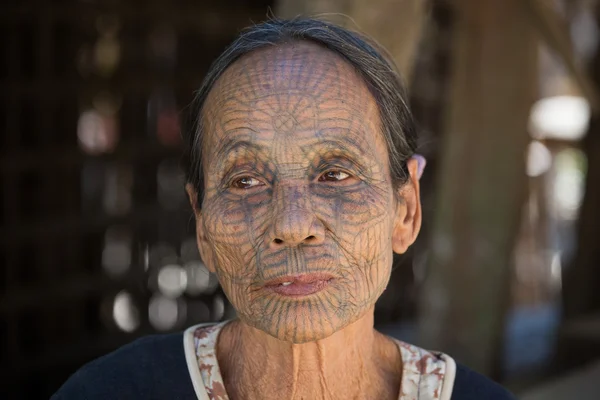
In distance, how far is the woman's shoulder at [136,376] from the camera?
188 centimetres

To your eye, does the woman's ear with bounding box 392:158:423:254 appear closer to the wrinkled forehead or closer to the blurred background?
the wrinkled forehead

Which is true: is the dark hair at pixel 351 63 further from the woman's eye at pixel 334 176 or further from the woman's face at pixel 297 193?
the woman's eye at pixel 334 176

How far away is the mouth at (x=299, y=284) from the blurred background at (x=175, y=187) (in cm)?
262

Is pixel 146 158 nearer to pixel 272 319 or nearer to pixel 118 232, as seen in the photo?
pixel 118 232

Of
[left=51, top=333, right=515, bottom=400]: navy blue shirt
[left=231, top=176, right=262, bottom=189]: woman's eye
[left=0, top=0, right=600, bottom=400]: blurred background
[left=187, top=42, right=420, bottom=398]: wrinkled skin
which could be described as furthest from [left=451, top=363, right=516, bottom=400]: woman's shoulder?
[left=0, top=0, right=600, bottom=400]: blurred background

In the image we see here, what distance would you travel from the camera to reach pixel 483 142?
173 inches

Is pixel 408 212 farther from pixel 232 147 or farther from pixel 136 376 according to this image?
pixel 136 376

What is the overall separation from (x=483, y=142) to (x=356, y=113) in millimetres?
2685

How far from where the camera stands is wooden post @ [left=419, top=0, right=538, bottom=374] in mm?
4375

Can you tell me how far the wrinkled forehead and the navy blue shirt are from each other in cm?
49

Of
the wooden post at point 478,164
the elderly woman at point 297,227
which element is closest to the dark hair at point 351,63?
the elderly woman at point 297,227

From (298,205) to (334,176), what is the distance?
13 cm

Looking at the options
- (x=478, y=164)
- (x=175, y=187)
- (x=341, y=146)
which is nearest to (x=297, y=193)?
(x=341, y=146)

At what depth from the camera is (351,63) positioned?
1871 mm
